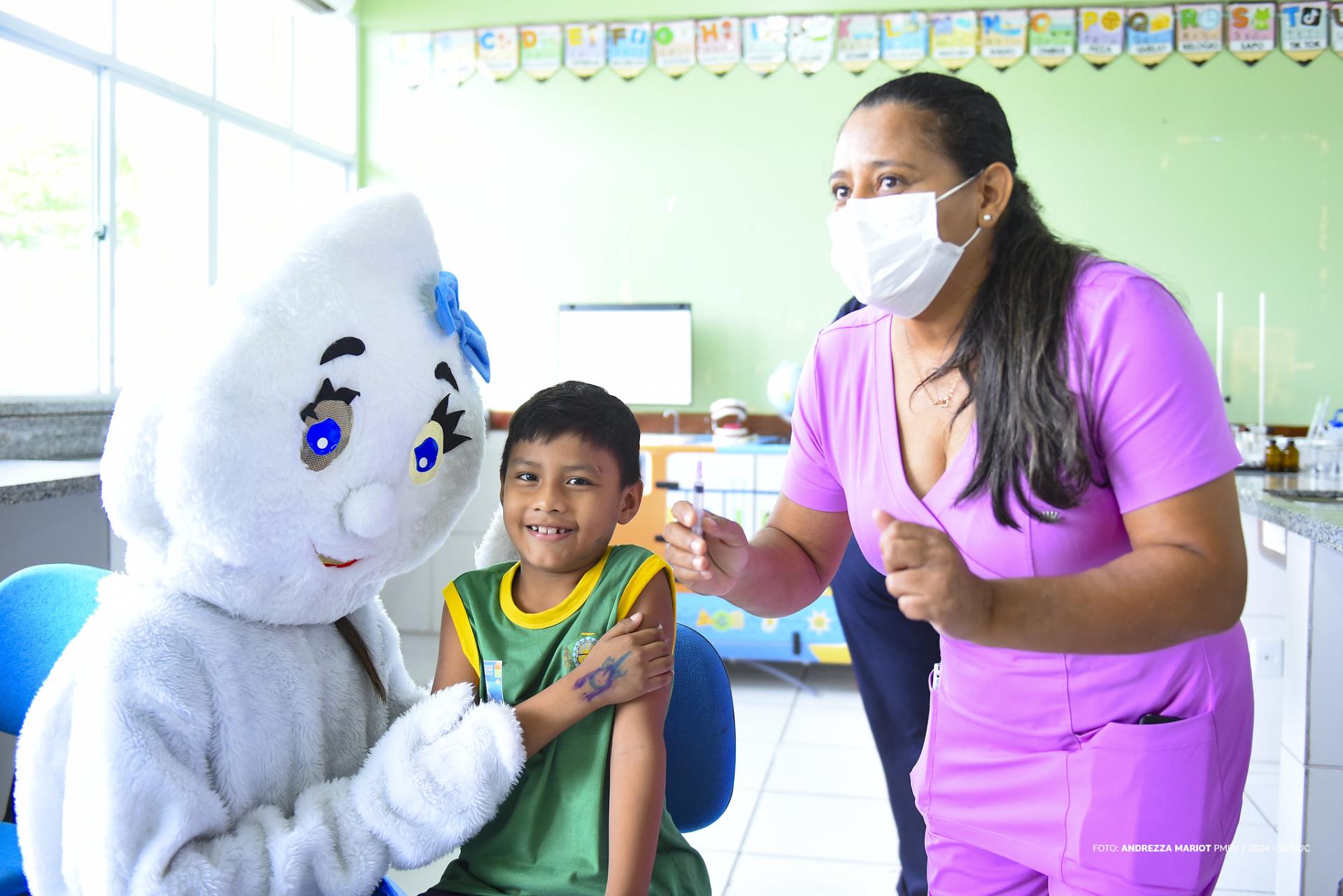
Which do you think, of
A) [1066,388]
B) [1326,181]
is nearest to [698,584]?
[1066,388]

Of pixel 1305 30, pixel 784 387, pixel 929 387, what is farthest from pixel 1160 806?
pixel 1305 30

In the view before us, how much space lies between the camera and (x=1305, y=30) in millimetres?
4223

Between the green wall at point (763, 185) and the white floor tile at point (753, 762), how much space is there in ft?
5.61

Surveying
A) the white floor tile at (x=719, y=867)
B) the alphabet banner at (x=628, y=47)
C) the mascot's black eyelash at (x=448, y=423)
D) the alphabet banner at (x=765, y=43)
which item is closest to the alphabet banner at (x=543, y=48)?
the alphabet banner at (x=628, y=47)

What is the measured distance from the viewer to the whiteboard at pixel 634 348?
4.46m

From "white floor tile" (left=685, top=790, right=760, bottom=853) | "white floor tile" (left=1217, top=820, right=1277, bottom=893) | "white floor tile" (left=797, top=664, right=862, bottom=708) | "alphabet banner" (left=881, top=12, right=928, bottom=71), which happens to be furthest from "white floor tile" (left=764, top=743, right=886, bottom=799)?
"alphabet banner" (left=881, top=12, right=928, bottom=71)

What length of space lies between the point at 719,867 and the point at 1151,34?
3.71 meters

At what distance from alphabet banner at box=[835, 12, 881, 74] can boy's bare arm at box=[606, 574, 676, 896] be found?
387cm

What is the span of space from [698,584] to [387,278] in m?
0.47

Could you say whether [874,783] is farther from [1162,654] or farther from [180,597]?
[180,597]

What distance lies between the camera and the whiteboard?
4.46m

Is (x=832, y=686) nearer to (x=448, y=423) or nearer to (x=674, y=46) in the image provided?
(x=674, y=46)

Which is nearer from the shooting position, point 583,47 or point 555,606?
point 555,606

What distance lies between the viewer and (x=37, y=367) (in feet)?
10.8
